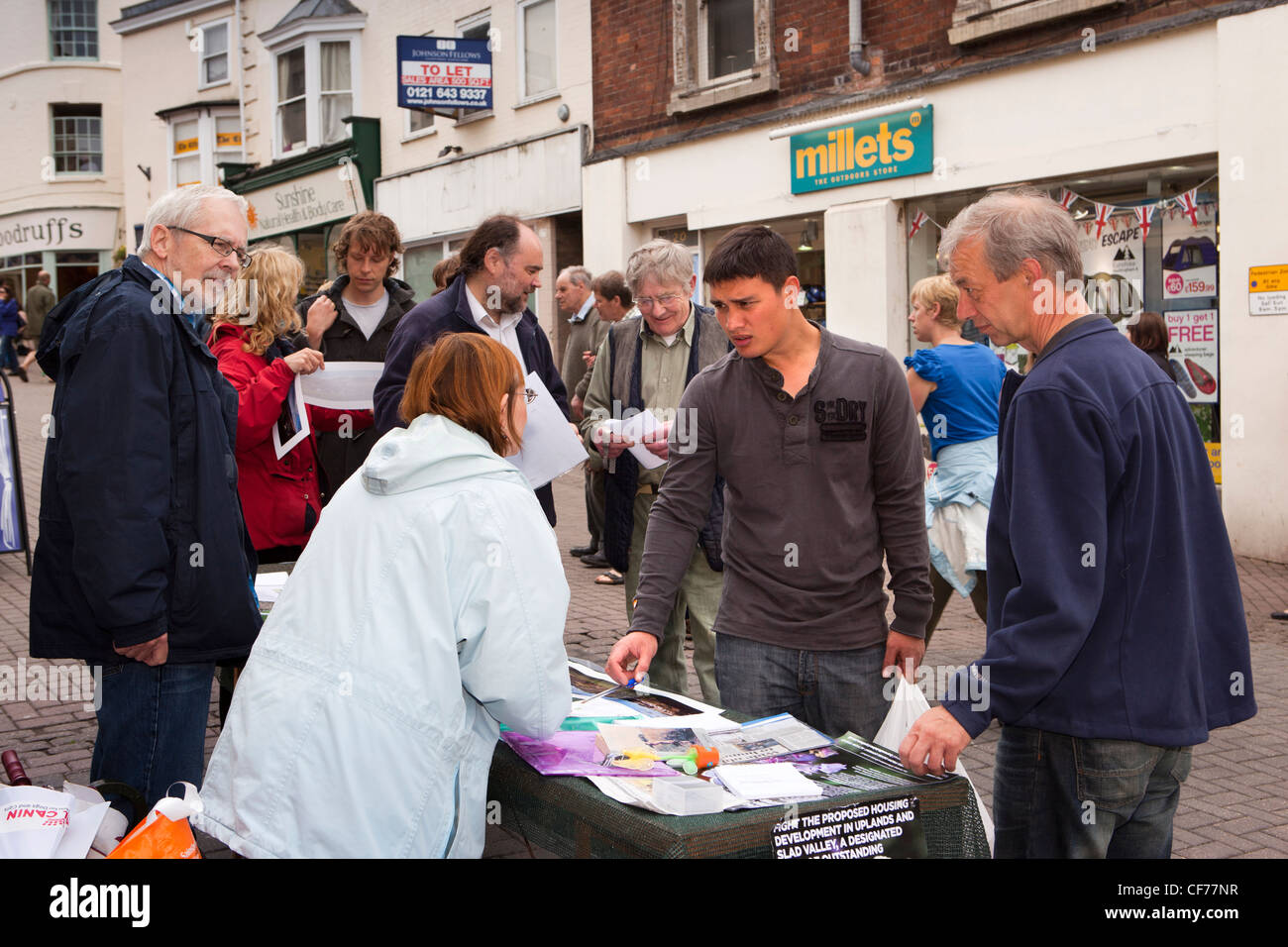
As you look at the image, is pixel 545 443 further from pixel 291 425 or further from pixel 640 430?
pixel 291 425

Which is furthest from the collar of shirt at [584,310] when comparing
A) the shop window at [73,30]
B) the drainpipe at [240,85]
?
the shop window at [73,30]

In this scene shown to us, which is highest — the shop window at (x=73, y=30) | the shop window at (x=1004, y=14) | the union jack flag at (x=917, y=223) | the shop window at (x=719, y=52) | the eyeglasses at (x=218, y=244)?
the shop window at (x=73, y=30)

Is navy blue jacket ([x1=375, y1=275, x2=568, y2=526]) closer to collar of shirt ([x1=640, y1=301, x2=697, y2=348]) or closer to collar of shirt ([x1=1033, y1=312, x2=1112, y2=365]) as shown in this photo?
collar of shirt ([x1=640, y1=301, x2=697, y2=348])

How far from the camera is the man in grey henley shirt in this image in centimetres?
338

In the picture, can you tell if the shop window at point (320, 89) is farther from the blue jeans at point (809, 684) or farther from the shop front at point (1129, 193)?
the blue jeans at point (809, 684)

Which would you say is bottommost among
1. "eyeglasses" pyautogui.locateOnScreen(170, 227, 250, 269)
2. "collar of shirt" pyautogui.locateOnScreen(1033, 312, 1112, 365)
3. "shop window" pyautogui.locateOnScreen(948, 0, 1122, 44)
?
"collar of shirt" pyautogui.locateOnScreen(1033, 312, 1112, 365)

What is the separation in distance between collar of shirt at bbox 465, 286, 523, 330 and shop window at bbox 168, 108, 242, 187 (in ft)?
73.3

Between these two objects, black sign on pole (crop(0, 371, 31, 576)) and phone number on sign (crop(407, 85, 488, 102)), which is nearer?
black sign on pole (crop(0, 371, 31, 576))

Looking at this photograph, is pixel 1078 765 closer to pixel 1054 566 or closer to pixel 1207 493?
pixel 1054 566

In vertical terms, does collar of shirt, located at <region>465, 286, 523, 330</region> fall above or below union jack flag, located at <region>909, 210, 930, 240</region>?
below

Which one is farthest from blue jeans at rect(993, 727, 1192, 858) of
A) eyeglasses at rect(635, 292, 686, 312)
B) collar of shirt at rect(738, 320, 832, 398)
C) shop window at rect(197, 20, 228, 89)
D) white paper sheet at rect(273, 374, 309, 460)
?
shop window at rect(197, 20, 228, 89)

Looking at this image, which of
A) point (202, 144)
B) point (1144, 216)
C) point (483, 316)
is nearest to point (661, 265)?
point (483, 316)

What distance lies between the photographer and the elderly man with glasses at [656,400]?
196 inches

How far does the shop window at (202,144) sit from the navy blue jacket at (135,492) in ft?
77.0
